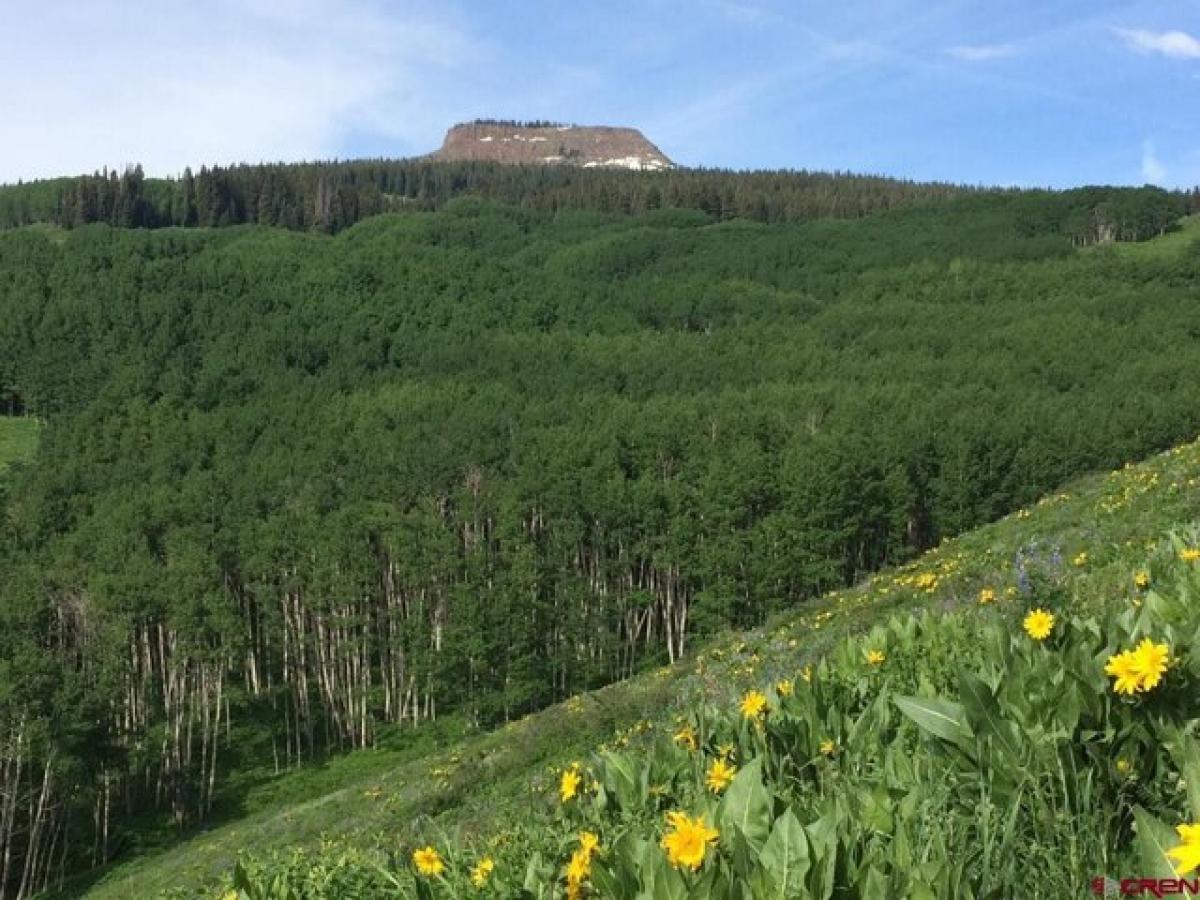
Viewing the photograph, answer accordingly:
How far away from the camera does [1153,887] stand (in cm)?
241

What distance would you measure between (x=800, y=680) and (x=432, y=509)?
77.1m

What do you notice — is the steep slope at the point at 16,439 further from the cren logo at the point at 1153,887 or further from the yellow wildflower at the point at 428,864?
the cren logo at the point at 1153,887

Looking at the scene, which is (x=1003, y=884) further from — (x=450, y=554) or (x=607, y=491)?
(x=607, y=491)

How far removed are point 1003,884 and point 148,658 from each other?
7274 centimetres

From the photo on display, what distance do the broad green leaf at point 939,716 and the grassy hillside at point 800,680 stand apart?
50 cm

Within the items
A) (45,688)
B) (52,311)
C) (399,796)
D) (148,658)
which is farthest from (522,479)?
(52,311)

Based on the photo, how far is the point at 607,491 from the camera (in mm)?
80562

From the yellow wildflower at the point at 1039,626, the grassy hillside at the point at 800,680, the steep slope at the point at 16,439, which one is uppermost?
the yellow wildflower at the point at 1039,626

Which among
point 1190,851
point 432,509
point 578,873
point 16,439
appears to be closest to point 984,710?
point 1190,851

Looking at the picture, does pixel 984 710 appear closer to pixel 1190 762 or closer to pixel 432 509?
pixel 1190 762

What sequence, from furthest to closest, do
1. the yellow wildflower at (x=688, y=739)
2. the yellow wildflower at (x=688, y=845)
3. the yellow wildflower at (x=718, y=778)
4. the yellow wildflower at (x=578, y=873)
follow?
1. the yellow wildflower at (x=688, y=739)
2. the yellow wildflower at (x=718, y=778)
3. the yellow wildflower at (x=578, y=873)
4. the yellow wildflower at (x=688, y=845)

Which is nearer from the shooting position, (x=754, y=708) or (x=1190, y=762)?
(x=1190, y=762)

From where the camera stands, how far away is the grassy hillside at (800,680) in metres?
4.45

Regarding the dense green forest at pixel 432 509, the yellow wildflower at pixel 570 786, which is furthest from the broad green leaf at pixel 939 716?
the dense green forest at pixel 432 509
